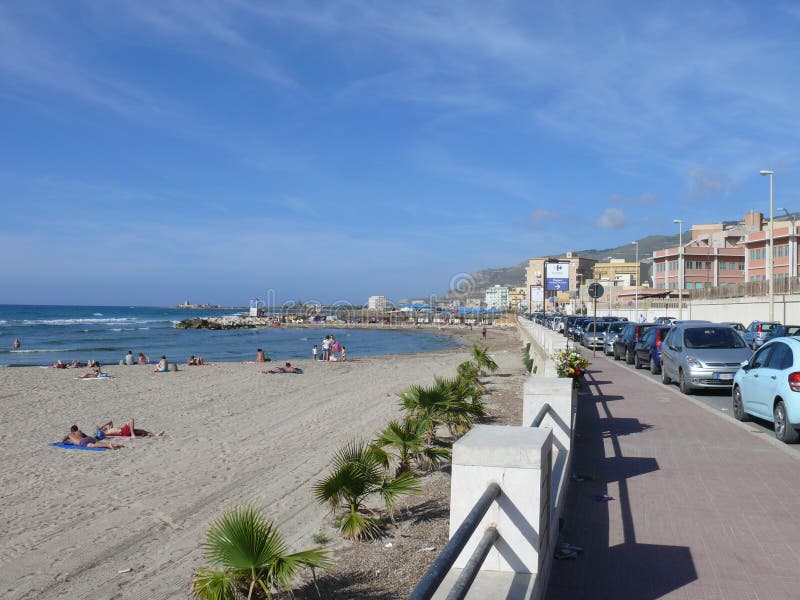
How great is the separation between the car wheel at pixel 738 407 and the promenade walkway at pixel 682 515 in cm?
39

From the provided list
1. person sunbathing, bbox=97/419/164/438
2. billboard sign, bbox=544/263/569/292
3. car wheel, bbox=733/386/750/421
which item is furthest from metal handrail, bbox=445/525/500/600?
billboard sign, bbox=544/263/569/292

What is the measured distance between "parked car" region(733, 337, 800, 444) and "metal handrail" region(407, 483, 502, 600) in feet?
27.1

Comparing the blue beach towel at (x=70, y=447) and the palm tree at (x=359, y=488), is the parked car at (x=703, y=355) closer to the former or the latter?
the palm tree at (x=359, y=488)

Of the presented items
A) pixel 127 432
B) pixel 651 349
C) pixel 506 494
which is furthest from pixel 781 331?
pixel 506 494

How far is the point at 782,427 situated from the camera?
995 centimetres

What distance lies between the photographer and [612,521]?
20.8 feet

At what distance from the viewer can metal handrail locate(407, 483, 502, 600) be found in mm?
2184

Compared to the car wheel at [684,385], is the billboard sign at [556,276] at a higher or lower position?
higher

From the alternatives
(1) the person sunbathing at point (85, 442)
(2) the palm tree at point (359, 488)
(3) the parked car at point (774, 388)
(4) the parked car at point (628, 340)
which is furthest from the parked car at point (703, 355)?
(1) the person sunbathing at point (85, 442)

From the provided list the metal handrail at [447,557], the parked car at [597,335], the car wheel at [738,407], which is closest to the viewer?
the metal handrail at [447,557]

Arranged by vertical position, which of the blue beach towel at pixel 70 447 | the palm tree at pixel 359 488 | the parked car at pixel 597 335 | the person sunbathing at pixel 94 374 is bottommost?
the person sunbathing at pixel 94 374

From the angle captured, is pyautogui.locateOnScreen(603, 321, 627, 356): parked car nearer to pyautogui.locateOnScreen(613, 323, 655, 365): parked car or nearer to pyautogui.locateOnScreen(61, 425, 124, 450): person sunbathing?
pyautogui.locateOnScreen(613, 323, 655, 365): parked car

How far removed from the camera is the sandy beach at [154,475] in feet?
25.7

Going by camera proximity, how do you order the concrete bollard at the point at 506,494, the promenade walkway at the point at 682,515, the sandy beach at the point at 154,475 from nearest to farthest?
the concrete bollard at the point at 506,494 → the promenade walkway at the point at 682,515 → the sandy beach at the point at 154,475
